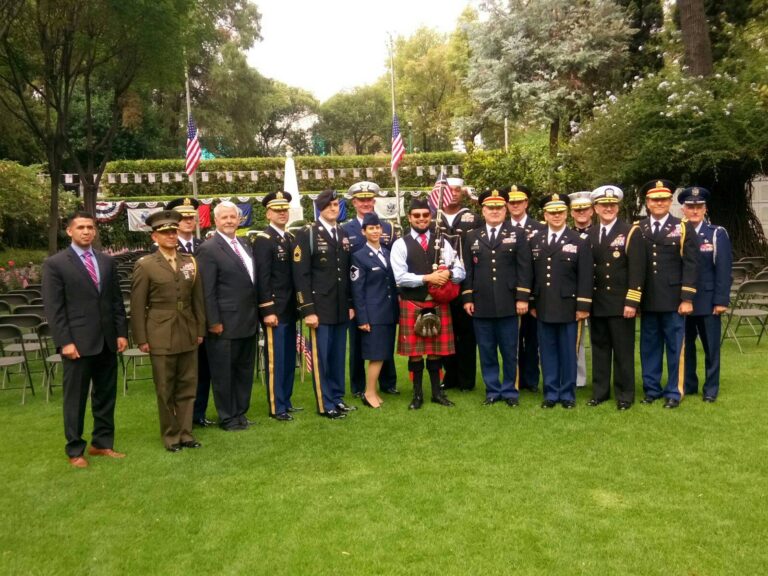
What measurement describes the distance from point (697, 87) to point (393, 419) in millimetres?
9810

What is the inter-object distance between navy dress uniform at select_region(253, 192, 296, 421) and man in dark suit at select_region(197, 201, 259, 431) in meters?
0.11

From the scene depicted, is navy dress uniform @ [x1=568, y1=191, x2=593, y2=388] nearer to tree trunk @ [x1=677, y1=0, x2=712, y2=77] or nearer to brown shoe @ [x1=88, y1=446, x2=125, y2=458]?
brown shoe @ [x1=88, y1=446, x2=125, y2=458]

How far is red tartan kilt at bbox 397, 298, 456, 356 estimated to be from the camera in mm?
5949

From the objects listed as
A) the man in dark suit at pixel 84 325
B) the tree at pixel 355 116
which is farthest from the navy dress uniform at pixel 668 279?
the tree at pixel 355 116

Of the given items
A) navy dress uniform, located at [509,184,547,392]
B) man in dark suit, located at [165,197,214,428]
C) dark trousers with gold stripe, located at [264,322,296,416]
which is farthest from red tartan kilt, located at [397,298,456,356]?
man in dark suit, located at [165,197,214,428]

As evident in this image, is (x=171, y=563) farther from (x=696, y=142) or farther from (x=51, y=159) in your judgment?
(x=51, y=159)

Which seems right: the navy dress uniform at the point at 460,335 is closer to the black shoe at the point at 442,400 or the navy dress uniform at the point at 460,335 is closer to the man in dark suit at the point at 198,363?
the black shoe at the point at 442,400

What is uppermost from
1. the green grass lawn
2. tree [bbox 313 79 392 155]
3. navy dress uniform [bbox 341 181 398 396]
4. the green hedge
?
tree [bbox 313 79 392 155]

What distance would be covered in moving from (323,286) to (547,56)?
59.6 ft

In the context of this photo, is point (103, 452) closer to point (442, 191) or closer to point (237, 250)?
point (237, 250)

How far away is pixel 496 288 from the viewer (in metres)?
5.90

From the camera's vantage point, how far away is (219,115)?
3856 cm

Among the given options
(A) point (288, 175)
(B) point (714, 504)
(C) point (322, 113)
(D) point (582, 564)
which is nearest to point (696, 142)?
(A) point (288, 175)

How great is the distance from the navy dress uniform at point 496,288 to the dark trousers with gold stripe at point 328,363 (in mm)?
1206
